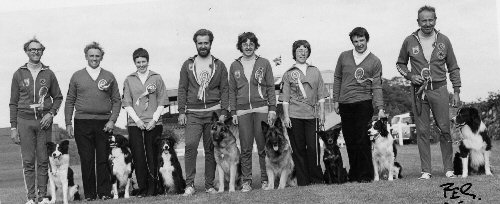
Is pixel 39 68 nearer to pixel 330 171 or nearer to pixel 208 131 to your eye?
pixel 208 131

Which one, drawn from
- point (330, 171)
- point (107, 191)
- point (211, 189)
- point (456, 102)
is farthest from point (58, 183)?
point (456, 102)

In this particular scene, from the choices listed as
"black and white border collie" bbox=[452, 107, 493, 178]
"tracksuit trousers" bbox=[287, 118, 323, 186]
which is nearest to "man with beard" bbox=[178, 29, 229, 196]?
"tracksuit trousers" bbox=[287, 118, 323, 186]

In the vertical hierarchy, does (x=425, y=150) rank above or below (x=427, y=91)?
below

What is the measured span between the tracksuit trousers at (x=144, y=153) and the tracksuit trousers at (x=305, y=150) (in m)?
2.06

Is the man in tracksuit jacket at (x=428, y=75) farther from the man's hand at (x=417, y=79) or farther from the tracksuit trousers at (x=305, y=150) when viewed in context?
the tracksuit trousers at (x=305, y=150)

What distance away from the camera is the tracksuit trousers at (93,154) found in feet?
27.1

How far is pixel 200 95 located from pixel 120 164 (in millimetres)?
1719

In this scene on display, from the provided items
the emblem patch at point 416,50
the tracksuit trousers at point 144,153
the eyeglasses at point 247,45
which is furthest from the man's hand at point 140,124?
the emblem patch at point 416,50

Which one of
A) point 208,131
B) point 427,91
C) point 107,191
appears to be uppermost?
point 427,91

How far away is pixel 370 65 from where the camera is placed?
8195 millimetres

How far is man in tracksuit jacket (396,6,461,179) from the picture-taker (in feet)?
26.6

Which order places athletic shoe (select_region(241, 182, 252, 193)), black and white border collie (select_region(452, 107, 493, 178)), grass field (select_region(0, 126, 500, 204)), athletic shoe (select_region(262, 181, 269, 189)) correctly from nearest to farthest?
grass field (select_region(0, 126, 500, 204)) → athletic shoe (select_region(241, 182, 252, 193)) → black and white border collie (select_region(452, 107, 493, 178)) → athletic shoe (select_region(262, 181, 269, 189))

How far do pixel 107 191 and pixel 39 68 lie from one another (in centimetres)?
211

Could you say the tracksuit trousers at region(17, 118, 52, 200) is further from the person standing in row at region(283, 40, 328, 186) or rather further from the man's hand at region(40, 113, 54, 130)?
the person standing in row at region(283, 40, 328, 186)
